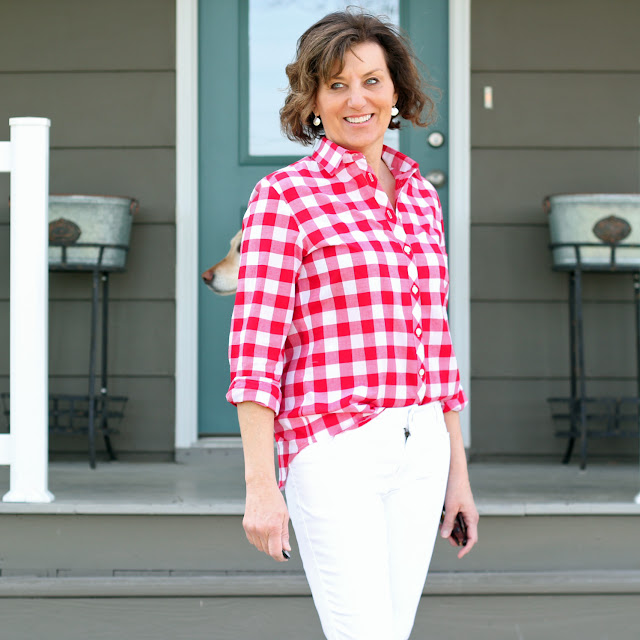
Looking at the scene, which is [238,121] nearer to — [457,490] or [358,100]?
[358,100]

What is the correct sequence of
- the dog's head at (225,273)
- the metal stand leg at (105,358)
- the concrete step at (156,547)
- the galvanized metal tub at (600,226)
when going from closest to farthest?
the concrete step at (156,547), the galvanized metal tub at (600,226), the dog's head at (225,273), the metal stand leg at (105,358)

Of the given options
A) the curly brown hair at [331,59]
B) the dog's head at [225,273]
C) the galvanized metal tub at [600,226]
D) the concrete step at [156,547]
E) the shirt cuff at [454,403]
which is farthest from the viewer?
the dog's head at [225,273]

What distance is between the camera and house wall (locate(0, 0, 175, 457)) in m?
3.61

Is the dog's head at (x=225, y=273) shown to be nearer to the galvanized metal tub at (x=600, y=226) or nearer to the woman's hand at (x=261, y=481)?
the galvanized metal tub at (x=600, y=226)

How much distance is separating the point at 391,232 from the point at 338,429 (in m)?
0.32

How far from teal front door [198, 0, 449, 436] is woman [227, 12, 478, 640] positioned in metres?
2.20

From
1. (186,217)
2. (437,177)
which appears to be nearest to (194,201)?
(186,217)

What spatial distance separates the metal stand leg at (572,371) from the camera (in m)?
3.47

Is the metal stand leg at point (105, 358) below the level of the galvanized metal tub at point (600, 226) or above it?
below

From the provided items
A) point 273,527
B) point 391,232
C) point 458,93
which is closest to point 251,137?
point 458,93

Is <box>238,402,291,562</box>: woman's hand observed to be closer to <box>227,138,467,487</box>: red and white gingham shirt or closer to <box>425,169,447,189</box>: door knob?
<box>227,138,467,487</box>: red and white gingham shirt

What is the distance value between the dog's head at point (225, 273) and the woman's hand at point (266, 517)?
6.95ft

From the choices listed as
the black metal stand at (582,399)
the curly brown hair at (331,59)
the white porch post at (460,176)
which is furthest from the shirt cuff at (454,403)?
the white porch post at (460,176)

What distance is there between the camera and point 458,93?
3570mm
